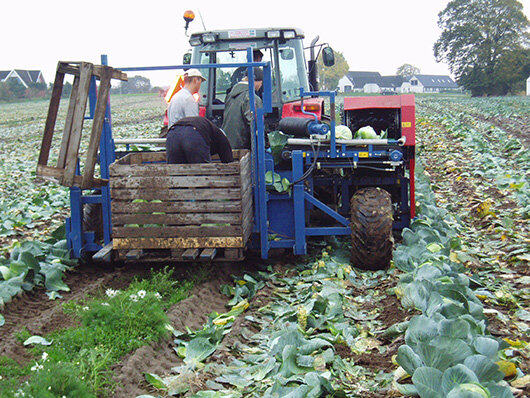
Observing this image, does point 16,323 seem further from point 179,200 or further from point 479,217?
point 479,217

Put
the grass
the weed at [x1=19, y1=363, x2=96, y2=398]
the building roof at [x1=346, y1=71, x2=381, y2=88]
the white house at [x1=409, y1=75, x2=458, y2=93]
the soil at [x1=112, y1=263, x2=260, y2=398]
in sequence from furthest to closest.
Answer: the white house at [x1=409, y1=75, x2=458, y2=93], the building roof at [x1=346, y1=71, x2=381, y2=88], the soil at [x1=112, y1=263, x2=260, y2=398], the grass, the weed at [x1=19, y1=363, x2=96, y2=398]

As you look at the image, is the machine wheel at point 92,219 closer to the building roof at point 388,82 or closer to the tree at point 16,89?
the tree at point 16,89

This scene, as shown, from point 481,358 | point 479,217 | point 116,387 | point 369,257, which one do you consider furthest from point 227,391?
point 479,217

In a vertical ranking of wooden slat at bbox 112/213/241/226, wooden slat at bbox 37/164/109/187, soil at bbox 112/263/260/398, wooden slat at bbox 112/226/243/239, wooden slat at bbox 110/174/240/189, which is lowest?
soil at bbox 112/263/260/398

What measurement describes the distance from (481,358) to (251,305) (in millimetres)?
2751

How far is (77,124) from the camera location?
605 cm

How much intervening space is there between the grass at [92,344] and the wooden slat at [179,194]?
2.93 ft

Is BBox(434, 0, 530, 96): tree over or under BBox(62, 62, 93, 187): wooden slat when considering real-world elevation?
over

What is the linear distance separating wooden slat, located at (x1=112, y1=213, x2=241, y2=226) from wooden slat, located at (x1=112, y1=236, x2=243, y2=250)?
0.17 metres

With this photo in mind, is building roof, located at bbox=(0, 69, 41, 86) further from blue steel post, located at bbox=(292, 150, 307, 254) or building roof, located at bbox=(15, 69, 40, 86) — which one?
blue steel post, located at bbox=(292, 150, 307, 254)

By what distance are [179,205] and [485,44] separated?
66.3 meters

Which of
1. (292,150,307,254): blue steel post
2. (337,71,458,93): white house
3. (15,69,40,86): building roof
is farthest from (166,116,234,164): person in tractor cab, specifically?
(15,69,40,86): building roof

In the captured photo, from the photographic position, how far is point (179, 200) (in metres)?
6.09

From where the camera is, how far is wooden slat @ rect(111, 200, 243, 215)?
6035 mm
